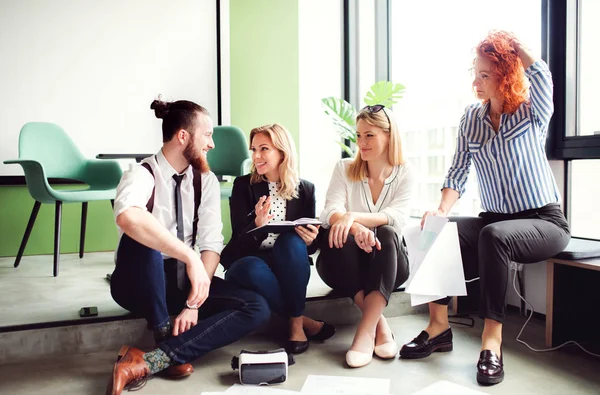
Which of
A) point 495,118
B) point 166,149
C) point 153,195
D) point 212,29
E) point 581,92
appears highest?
point 212,29

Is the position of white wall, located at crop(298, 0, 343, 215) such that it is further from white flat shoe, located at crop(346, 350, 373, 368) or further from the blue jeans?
white flat shoe, located at crop(346, 350, 373, 368)

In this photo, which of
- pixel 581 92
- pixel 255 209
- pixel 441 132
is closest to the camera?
pixel 255 209

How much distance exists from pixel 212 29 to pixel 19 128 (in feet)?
5.46

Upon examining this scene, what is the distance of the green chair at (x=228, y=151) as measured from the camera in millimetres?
3775

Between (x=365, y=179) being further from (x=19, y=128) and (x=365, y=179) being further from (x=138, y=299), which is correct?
(x=19, y=128)

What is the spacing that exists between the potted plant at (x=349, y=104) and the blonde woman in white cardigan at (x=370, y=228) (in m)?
1.51

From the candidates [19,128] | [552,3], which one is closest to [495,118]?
[552,3]

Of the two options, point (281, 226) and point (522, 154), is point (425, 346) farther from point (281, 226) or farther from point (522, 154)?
point (522, 154)

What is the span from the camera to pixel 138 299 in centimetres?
178

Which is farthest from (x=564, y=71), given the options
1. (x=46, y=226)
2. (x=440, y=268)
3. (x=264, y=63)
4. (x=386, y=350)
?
(x=46, y=226)

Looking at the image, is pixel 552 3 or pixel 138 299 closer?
pixel 138 299

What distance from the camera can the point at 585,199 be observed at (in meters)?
2.48

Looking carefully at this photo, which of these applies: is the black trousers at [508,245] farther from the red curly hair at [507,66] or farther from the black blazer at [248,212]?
the black blazer at [248,212]

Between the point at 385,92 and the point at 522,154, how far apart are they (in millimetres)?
1727
